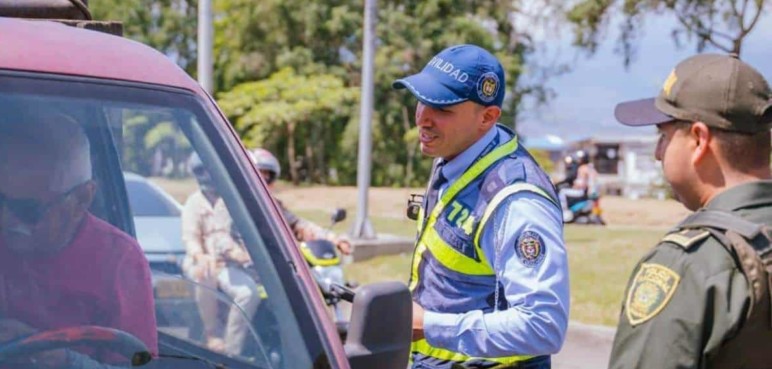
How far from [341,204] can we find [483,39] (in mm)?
11139

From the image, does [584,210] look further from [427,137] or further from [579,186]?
[427,137]

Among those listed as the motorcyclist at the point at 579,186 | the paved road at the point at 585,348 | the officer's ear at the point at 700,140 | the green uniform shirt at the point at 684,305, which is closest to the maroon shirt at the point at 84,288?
the green uniform shirt at the point at 684,305

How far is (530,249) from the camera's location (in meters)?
3.00

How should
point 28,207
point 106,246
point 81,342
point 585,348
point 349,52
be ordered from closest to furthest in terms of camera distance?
point 81,342 → point 28,207 → point 106,246 → point 585,348 → point 349,52

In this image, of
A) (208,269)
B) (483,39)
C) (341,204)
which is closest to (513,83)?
(483,39)

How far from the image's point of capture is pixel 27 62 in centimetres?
252

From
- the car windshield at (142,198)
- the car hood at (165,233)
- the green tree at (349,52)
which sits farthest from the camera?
the green tree at (349,52)

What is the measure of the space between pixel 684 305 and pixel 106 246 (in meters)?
1.35

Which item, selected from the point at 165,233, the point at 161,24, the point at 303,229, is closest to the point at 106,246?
the point at 165,233

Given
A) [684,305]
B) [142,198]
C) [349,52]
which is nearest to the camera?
[684,305]

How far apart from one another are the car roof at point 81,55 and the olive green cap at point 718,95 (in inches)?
45.0

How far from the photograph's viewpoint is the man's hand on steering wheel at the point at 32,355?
91.7 inches

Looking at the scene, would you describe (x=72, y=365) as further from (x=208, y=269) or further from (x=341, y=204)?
(x=341, y=204)

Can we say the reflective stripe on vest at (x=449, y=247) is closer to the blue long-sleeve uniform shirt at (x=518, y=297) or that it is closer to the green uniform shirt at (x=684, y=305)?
the blue long-sleeve uniform shirt at (x=518, y=297)
